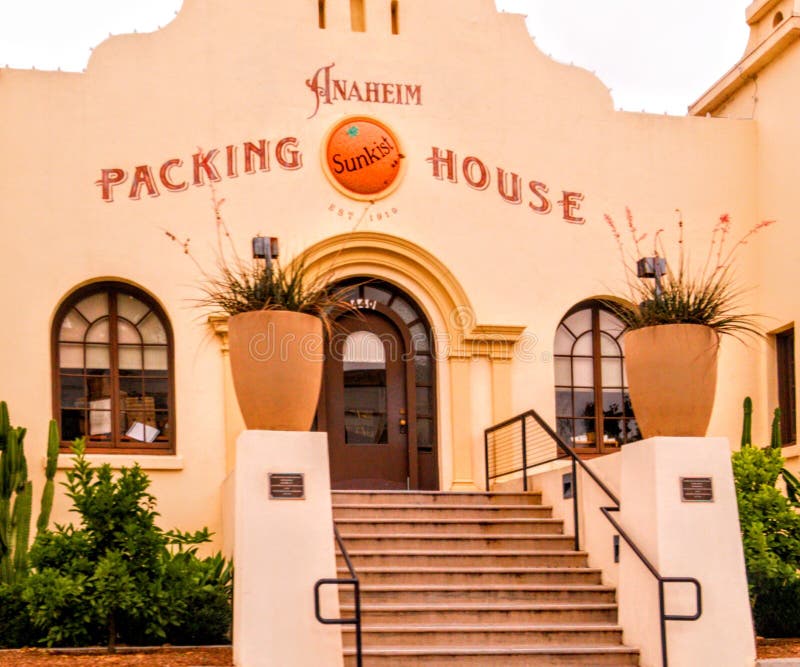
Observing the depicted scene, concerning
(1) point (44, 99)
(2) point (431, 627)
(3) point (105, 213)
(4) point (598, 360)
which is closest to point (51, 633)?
(2) point (431, 627)

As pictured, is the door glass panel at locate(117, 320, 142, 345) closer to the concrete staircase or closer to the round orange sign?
the round orange sign

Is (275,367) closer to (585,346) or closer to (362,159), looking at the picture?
(362,159)

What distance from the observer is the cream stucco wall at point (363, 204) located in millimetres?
15625

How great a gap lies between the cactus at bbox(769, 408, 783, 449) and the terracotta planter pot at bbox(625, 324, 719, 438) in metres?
4.12

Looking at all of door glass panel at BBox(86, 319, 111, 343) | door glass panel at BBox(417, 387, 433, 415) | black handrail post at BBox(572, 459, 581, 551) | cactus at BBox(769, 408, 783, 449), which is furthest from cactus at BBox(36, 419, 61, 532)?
cactus at BBox(769, 408, 783, 449)

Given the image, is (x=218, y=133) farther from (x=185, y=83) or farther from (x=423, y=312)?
(x=423, y=312)

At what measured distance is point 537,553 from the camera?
44.2ft

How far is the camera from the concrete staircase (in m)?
11.7

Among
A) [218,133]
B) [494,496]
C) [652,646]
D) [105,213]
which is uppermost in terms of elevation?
[218,133]

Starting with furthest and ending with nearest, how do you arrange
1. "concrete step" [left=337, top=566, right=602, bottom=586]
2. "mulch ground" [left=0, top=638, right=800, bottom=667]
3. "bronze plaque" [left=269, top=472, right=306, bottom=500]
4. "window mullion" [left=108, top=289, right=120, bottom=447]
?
"window mullion" [left=108, top=289, right=120, bottom=447] → "concrete step" [left=337, top=566, right=602, bottom=586] → "bronze plaque" [left=269, top=472, right=306, bottom=500] → "mulch ground" [left=0, top=638, right=800, bottom=667]

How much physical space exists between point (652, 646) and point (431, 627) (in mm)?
1849

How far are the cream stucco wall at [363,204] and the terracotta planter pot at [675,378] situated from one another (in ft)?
15.2

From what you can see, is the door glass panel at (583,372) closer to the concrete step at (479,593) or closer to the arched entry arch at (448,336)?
the arched entry arch at (448,336)

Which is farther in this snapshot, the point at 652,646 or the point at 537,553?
the point at 537,553
